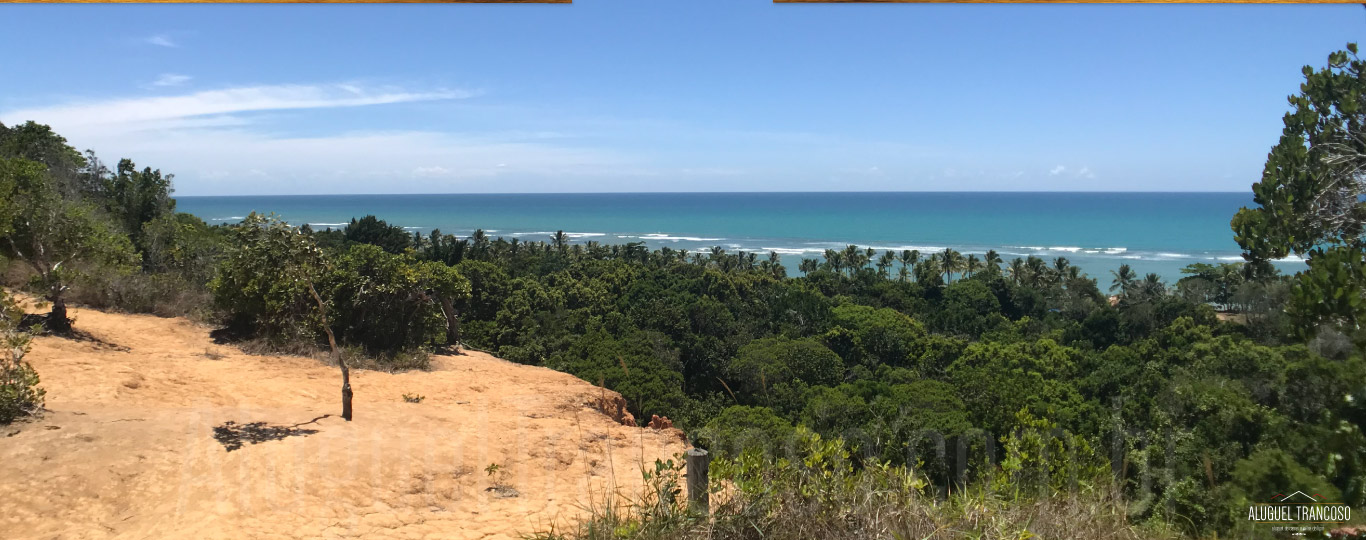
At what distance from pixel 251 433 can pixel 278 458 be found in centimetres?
98

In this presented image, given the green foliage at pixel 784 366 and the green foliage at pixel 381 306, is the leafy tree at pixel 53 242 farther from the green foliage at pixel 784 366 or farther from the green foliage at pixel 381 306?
the green foliage at pixel 784 366

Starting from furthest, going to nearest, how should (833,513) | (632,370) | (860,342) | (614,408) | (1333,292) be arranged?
1. (860,342)
2. (632,370)
3. (614,408)
4. (1333,292)
5. (833,513)

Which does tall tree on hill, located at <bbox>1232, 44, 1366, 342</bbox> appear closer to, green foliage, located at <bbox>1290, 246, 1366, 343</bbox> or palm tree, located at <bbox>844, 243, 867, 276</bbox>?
green foliage, located at <bbox>1290, 246, 1366, 343</bbox>

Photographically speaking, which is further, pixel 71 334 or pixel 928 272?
pixel 928 272

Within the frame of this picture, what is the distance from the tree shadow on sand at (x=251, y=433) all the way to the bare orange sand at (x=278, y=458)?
0.30 feet

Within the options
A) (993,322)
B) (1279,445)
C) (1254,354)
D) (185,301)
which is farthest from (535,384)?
(993,322)

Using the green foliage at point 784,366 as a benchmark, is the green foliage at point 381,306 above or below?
above

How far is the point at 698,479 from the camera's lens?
12.8 ft

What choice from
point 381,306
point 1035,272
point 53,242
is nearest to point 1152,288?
point 1035,272

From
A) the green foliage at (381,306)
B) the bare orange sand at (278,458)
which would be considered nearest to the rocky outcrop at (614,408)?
the bare orange sand at (278,458)

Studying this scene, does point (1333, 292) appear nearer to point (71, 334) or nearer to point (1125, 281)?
point (71, 334)

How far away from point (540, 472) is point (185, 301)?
1426 centimetres

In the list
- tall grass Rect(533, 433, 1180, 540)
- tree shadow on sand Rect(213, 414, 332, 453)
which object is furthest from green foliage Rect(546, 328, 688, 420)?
tall grass Rect(533, 433, 1180, 540)

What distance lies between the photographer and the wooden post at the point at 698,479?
3.86 meters
